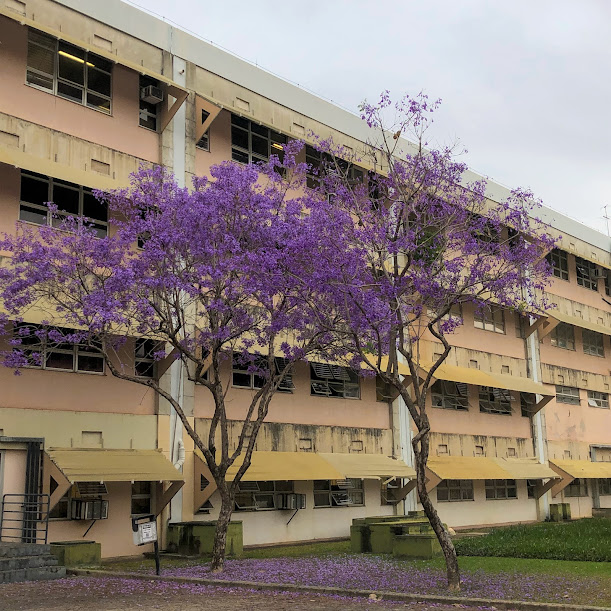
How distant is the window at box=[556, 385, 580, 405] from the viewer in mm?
37938

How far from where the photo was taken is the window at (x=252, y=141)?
25219 millimetres

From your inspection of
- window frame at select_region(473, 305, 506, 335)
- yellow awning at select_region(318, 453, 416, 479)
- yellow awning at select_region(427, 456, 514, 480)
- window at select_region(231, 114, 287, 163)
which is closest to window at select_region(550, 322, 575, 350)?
window frame at select_region(473, 305, 506, 335)

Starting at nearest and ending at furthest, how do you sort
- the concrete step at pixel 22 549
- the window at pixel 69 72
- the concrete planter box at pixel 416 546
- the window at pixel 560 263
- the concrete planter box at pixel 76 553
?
the concrete step at pixel 22 549 < the concrete planter box at pixel 76 553 < the concrete planter box at pixel 416 546 < the window at pixel 69 72 < the window at pixel 560 263

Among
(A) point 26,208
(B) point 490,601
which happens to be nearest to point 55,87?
(A) point 26,208

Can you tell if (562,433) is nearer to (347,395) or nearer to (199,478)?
(347,395)

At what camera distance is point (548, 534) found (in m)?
23.3

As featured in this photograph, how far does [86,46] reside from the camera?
2039 cm

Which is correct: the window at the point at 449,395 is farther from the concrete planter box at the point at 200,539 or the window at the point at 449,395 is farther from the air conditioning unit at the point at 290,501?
the concrete planter box at the point at 200,539

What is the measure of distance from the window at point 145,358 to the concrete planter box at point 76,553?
5.38 meters

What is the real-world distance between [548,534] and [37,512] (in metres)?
13.7

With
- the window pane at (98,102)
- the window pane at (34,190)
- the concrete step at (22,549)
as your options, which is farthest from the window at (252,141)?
the concrete step at (22,549)

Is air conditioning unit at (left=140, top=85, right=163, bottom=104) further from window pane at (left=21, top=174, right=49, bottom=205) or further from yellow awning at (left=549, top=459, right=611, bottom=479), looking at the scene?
yellow awning at (left=549, top=459, right=611, bottom=479)

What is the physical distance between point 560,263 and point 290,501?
69.5 feet

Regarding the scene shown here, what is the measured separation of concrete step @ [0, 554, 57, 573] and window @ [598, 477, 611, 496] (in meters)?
30.3
